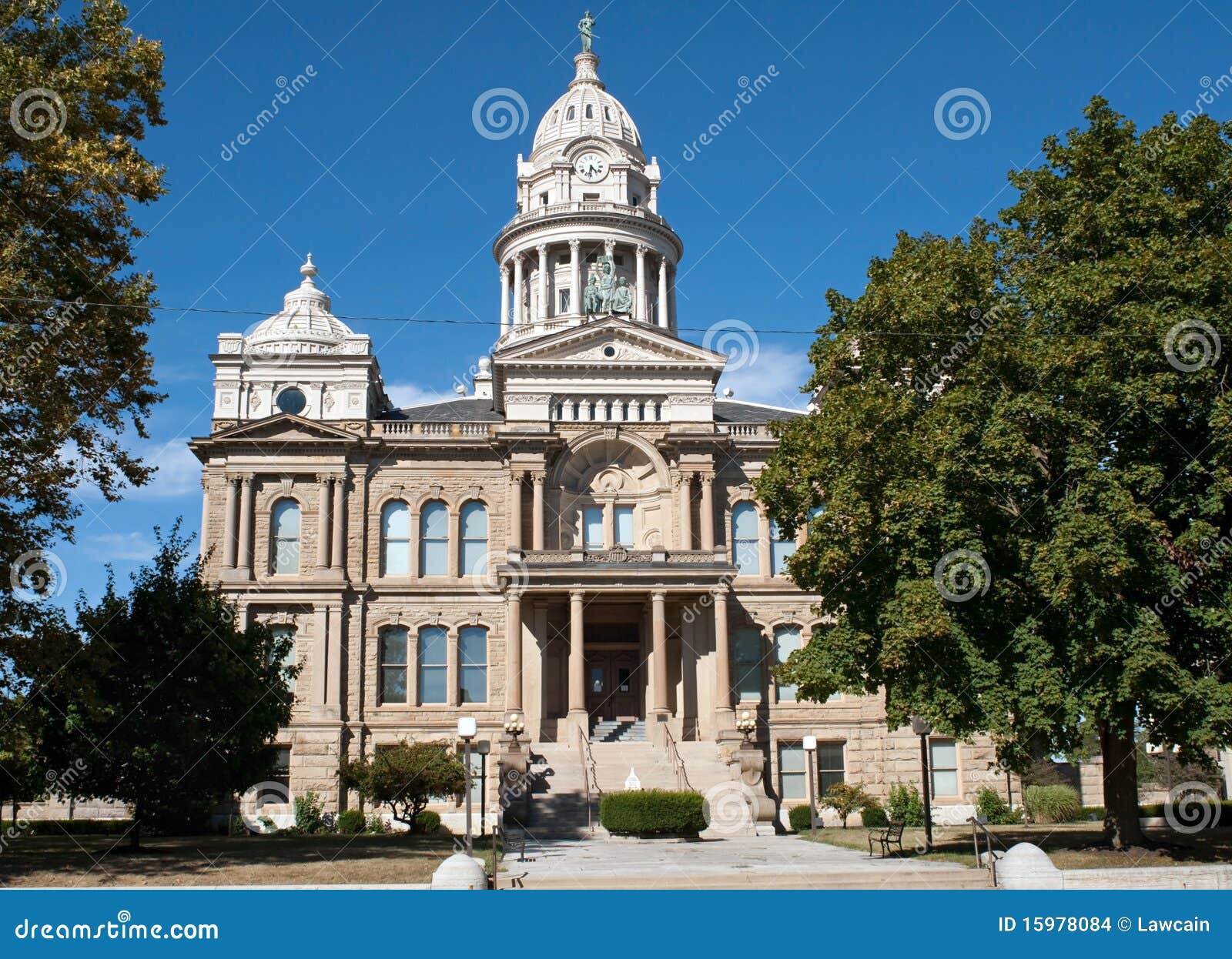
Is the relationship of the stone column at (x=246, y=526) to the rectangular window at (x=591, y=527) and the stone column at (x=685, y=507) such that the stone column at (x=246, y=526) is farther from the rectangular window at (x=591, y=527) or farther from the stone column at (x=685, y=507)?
the stone column at (x=685, y=507)

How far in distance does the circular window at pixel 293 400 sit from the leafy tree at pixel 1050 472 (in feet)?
74.0

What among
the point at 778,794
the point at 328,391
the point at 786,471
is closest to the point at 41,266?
the point at 786,471

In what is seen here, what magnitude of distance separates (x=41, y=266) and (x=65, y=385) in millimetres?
2175

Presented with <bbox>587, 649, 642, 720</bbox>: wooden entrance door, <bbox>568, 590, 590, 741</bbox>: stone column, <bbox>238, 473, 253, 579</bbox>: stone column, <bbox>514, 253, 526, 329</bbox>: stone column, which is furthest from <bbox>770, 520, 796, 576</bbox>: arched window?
<bbox>514, 253, 526, 329</bbox>: stone column

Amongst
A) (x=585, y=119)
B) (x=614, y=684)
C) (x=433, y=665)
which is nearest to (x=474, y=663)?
(x=433, y=665)

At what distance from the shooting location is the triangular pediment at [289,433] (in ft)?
140

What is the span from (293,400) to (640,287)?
20.9 m

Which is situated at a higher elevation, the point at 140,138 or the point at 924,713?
→ the point at 140,138

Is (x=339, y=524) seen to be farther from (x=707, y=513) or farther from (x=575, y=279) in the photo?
(x=575, y=279)

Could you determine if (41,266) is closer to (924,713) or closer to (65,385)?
(65,385)

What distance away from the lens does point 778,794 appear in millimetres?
41844

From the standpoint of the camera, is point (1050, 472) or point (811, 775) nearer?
point (1050, 472)

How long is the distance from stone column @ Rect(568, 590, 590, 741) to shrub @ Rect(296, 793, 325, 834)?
805cm

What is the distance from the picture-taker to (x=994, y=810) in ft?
129
